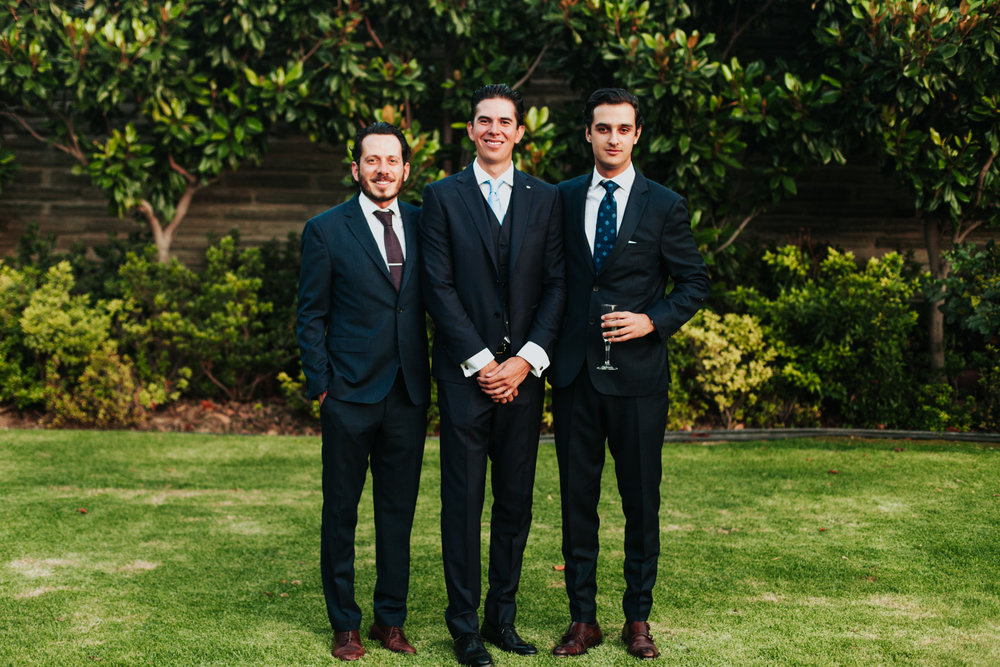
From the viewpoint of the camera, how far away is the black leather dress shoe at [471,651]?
11.7ft

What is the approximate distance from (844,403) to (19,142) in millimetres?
8764

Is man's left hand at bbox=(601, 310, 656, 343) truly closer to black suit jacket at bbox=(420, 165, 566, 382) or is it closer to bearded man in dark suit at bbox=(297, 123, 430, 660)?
black suit jacket at bbox=(420, 165, 566, 382)

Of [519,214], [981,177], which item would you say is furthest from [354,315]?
[981,177]

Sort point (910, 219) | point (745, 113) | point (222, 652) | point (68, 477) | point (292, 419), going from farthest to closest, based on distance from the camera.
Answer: point (910, 219), point (292, 419), point (745, 113), point (68, 477), point (222, 652)

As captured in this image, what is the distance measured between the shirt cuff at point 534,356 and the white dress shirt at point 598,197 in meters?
0.47

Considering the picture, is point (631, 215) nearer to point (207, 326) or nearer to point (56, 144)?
point (207, 326)

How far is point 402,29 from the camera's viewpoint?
343 inches

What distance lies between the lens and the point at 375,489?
3.87 meters

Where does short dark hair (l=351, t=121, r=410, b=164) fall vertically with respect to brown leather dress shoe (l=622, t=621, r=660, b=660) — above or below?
above

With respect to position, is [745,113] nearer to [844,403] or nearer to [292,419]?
[844,403]

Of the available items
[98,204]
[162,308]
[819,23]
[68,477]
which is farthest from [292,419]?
[819,23]

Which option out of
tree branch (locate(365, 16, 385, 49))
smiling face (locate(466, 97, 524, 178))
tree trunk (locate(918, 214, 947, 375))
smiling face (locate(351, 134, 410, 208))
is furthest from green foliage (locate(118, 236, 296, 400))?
tree trunk (locate(918, 214, 947, 375))

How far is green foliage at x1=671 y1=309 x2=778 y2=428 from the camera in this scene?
7.76 metres

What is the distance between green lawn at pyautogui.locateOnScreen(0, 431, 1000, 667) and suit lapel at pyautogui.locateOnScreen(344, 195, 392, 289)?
159 cm
